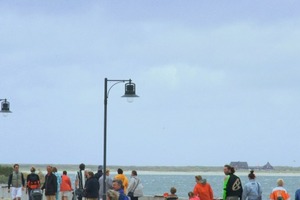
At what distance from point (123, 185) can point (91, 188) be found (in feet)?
12.1

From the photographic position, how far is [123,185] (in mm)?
21109

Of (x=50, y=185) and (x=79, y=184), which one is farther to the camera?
(x=79, y=184)

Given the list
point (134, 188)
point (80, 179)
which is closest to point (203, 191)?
point (134, 188)

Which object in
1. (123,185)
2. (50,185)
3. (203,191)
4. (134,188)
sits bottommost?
(203,191)

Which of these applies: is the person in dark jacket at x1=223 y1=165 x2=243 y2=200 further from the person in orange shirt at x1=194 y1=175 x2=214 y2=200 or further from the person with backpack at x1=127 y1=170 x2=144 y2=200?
the person with backpack at x1=127 y1=170 x2=144 y2=200

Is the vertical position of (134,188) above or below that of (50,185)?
below

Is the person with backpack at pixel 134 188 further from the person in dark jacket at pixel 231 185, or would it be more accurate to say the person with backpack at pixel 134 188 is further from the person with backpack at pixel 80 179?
the person in dark jacket at pixel 231 185

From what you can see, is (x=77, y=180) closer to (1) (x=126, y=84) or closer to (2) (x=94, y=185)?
(2) (x=94, y=185)

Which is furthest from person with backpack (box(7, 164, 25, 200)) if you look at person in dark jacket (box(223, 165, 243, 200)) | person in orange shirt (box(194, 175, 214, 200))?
person in dark jacket (box(223, 165, 243, 200))

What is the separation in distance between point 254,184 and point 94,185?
205 inches

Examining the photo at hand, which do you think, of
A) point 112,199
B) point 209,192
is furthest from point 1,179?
point 112,199

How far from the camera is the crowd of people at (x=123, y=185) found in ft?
71.3

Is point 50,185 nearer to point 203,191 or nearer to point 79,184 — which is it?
point 79,184

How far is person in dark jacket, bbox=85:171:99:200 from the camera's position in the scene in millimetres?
24625
